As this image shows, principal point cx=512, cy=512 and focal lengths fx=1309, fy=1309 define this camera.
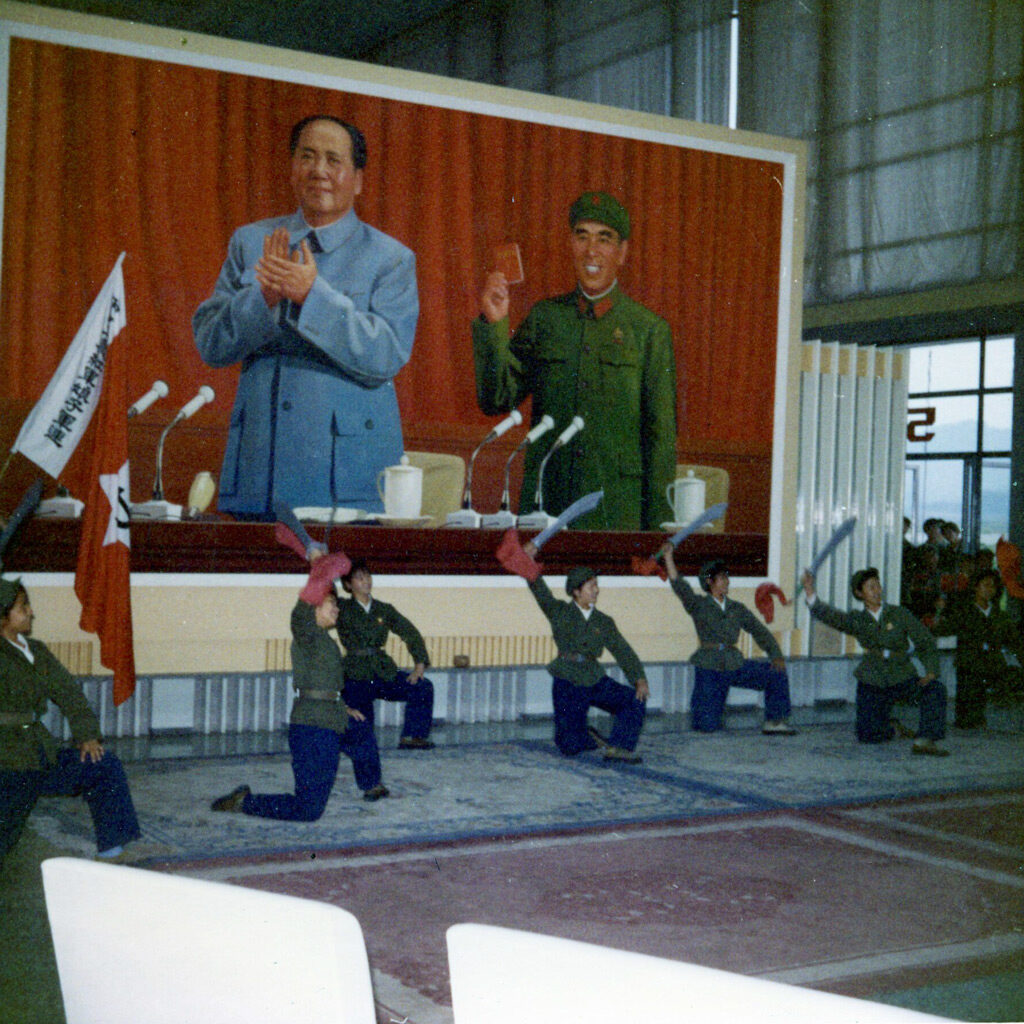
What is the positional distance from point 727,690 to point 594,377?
8.74 ft

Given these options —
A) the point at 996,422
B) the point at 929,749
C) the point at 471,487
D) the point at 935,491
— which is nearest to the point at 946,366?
the point at 996,422

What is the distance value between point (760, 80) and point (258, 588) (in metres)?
9.83

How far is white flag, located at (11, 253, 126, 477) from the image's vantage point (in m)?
8.32

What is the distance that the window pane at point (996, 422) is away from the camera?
15.3 metres

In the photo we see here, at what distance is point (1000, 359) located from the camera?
15172 millimetres

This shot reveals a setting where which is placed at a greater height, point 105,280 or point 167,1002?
point 105,280

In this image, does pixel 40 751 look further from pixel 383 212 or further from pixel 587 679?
pixel 383 212

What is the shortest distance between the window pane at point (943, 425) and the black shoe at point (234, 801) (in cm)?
1109

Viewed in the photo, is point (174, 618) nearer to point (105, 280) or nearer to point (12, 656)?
point (105, 280)

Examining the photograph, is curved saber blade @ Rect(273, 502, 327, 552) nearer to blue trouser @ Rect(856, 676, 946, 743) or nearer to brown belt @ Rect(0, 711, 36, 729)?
brown belt @ Rect(0, 711, 36, 729)

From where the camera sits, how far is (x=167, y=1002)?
1.57m

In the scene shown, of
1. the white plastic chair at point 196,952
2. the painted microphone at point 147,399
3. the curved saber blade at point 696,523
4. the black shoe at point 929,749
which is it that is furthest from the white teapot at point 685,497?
the white plastic chair at point 196,952

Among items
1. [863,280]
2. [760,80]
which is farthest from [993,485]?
[760,80]

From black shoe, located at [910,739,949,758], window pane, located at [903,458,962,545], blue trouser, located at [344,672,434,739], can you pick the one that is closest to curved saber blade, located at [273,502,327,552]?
blue trouser, located at [344,672,434,739]
